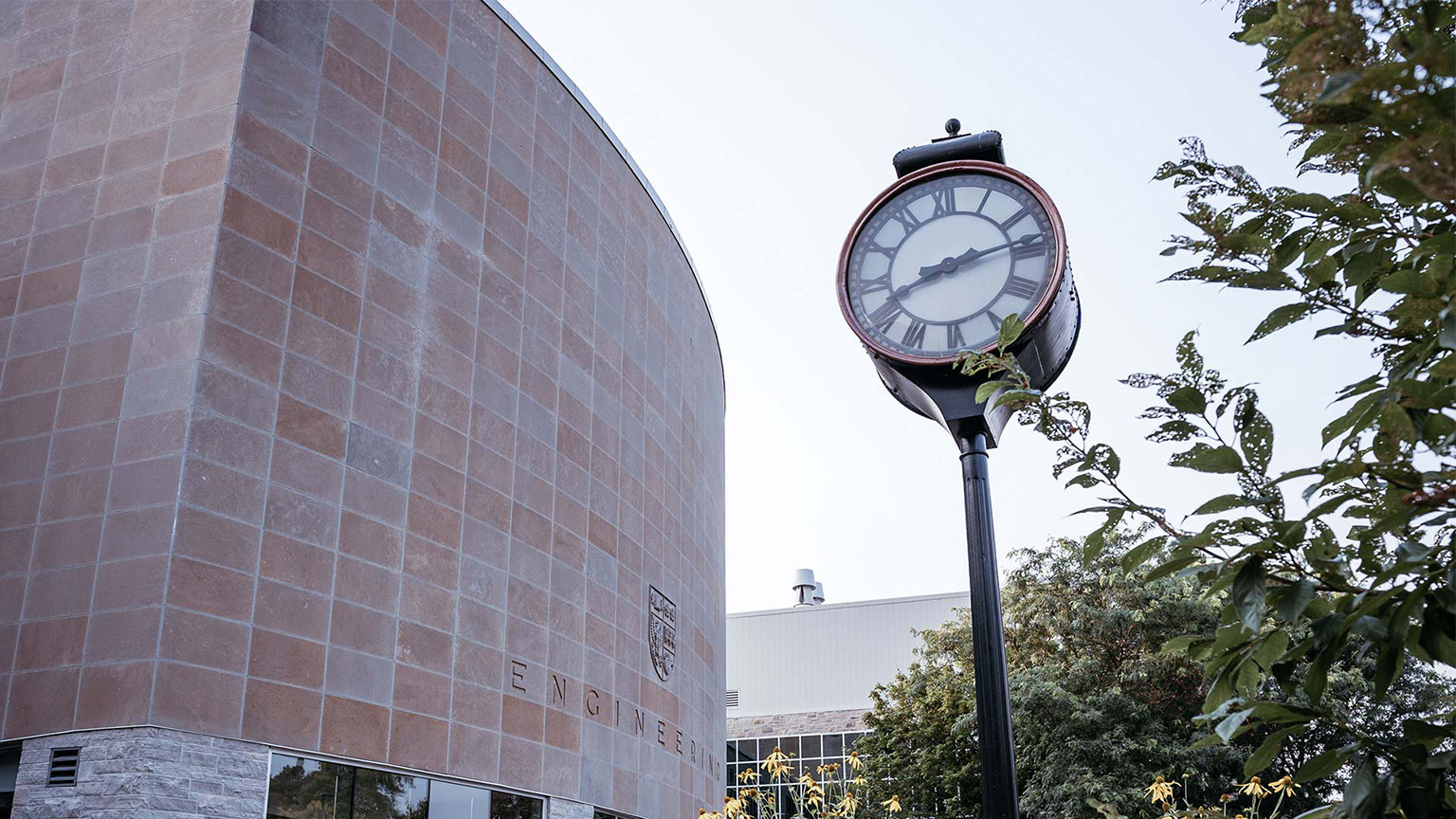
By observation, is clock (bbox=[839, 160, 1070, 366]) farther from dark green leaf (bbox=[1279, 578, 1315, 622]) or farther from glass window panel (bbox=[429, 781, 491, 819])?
glass window panel (bbox=[429, 781, 491, 819])

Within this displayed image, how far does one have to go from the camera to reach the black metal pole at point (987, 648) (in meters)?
3.37

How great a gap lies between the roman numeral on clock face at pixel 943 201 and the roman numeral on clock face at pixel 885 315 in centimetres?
41

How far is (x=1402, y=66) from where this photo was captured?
5.33 feet

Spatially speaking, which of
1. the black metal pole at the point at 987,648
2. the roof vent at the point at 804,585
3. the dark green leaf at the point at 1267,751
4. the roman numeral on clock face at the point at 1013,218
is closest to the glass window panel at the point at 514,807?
the roman numeral on clock face at the point at 1013,218

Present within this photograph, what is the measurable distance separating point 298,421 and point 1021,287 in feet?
22.3

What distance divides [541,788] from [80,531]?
501cm

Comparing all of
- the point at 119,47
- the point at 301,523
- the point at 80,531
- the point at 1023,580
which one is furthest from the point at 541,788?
the point at 1023,580

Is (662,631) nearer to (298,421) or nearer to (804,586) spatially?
(298,421)

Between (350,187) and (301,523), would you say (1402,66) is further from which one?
(350,187)

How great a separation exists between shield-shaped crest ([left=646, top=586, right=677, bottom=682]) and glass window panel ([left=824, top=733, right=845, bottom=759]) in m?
23.0

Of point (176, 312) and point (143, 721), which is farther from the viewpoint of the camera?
point (176, 312)

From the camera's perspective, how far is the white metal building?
3881cm

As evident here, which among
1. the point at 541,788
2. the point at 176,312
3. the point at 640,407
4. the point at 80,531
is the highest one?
the point at 640,407

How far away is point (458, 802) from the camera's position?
423 inches
